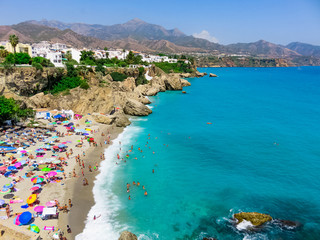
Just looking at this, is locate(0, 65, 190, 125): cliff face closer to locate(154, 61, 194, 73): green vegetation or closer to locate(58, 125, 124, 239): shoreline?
locate(58, 125, 124, 239): shoreline

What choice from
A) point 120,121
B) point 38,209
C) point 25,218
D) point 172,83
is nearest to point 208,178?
point 38,209

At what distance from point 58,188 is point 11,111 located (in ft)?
67.9

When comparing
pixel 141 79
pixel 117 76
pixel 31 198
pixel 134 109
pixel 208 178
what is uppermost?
pixel 117 76

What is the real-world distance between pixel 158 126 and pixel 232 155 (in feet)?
55.7

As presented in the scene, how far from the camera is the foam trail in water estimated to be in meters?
18.0

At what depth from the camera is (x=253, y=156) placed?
33.0 metres

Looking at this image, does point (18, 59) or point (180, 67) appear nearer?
point (18, 59)

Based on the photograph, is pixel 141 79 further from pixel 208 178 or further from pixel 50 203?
pixel 50 203

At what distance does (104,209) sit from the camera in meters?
20.9

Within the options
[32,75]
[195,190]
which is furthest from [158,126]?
[32,75]

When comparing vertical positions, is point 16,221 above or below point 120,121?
below

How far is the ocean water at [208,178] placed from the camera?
19.2 m

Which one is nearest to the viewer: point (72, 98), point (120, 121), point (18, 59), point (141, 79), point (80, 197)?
point (80, 197)

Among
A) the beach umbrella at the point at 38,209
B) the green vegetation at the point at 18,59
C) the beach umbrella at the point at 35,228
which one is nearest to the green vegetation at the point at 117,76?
the green vegetation at the point at 18,59
